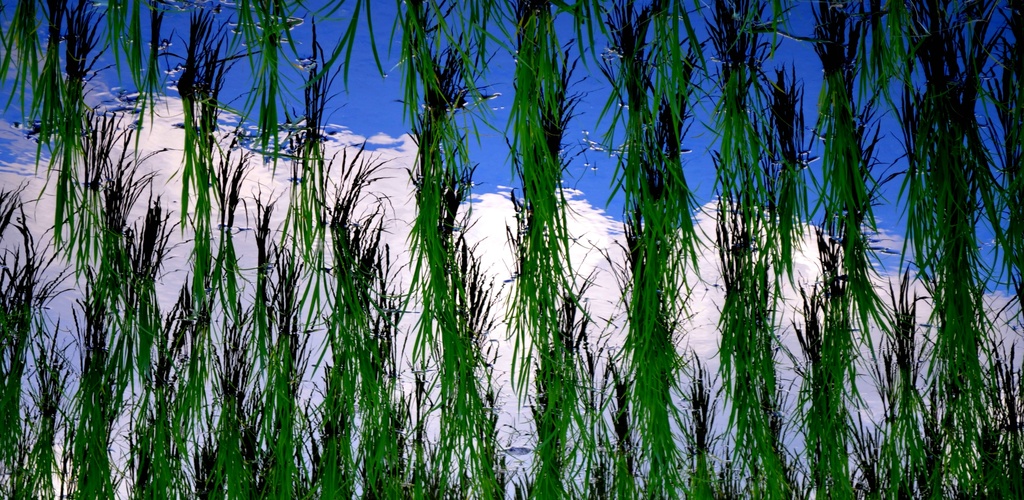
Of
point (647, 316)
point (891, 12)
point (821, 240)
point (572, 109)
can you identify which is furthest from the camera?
point (821, 240)

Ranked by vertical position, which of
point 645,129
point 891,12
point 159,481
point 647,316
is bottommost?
point 159,481

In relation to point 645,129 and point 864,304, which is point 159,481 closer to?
point 645,129

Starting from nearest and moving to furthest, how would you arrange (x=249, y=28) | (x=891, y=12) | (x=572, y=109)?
(x=249, y=28), (x=891, y=12), (x=572, y=109)

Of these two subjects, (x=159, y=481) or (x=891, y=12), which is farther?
(x=159, y=481)

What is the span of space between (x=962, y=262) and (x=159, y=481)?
195 centimetres

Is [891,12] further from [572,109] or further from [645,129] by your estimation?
[572,109]

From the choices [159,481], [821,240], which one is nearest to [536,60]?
[159,481]

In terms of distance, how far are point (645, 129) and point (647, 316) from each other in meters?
0.39

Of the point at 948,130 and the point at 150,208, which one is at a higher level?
the point at 150,208

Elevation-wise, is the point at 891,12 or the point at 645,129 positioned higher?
the point at 891,12

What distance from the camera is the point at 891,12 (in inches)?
60.0

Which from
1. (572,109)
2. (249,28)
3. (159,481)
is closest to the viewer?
(249,28)

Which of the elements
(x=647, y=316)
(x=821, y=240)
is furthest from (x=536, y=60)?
(x=821, y=240)

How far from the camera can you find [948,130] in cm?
169
